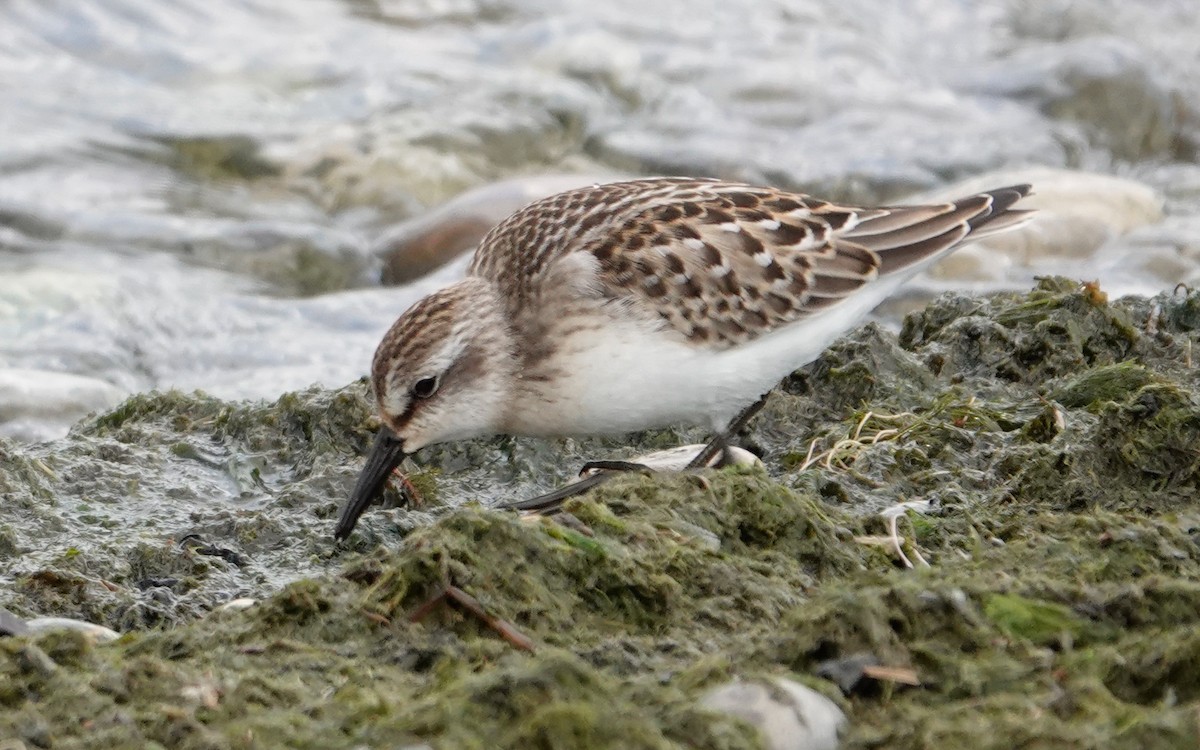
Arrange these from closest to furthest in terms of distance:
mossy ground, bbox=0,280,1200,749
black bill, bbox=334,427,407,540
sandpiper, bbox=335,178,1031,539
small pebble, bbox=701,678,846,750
Answer: small pebble, bbox=701,678,846,750 < mossy ground, bbox=0,280,1200,749 < black bill, bbox=334,427,407,540 < sandpiper, bbox=335,178,1031,539

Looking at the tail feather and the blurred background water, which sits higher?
the tail feather

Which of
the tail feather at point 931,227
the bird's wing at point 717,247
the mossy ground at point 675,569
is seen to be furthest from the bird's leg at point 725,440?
the tail feather at point 931,227

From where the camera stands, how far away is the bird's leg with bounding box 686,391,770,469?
5.57 meters

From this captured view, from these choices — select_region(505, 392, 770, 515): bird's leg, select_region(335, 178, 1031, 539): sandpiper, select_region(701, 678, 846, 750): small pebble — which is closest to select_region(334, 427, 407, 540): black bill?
select_region(335, 178, 1031, 539): sandpiper

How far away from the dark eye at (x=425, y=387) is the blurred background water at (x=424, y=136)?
3.16 metres

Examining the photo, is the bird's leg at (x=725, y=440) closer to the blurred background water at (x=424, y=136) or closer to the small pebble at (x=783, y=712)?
the small pebble at (x=783, y=712)

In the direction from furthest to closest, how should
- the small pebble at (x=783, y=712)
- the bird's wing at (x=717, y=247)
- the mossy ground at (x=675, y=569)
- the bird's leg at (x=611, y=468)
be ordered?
the bird's wing at (x=717, y=247) → the bird's leg at (x=611, y=468) → the mossy ground at (x=675, y=569) → the small pebble at (x=783, y=712)

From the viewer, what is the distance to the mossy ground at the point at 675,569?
Result: 3021 millimetres

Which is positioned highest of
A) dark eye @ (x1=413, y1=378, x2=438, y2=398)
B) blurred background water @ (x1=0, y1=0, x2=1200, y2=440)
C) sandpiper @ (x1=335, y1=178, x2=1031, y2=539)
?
sandpiper @ (x1=335, y1=178, x2=1031, y2=539)

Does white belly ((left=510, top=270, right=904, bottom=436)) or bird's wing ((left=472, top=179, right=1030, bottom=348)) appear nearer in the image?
white belly ((left=510, top=270, right=904, bottom=436))

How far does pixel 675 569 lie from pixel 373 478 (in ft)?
5.31

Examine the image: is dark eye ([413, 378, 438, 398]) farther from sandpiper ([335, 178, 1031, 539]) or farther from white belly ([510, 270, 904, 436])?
white belly ([510, 270, 904, 436])

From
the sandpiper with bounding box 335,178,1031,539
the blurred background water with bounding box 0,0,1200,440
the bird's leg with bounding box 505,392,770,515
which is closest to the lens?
the bird's leg with bounding box 505,392,770,515

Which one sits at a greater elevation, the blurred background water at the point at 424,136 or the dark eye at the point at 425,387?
the dark eye at the point at 425,387
